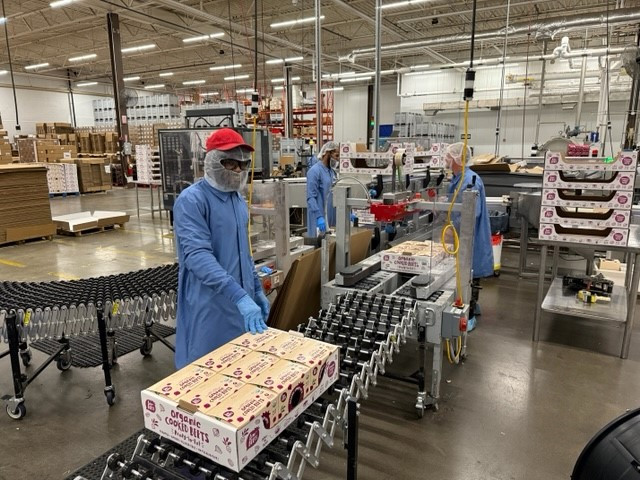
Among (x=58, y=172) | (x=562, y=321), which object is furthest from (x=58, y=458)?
(x=58, y=172)

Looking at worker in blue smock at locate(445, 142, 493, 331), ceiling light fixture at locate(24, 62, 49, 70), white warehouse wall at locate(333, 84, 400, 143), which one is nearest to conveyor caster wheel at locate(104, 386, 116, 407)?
worker in blue smock at locate(445, 142, 493, 331)

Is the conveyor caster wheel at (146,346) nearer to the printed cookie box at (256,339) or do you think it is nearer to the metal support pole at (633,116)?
the printed cookie box at (256,339)

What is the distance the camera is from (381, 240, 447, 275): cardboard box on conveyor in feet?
9.30

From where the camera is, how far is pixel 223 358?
154cm

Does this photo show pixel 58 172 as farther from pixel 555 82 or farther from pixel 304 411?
pixel 555 82

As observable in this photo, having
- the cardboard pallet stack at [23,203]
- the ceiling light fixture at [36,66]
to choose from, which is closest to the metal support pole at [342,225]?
the cardboard pallet stack at [23,203]

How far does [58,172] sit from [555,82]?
14143 millimetres

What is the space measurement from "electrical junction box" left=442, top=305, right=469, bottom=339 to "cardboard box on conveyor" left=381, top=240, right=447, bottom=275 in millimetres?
452

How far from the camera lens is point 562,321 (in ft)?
13.3

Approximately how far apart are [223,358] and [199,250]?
0.57 metres

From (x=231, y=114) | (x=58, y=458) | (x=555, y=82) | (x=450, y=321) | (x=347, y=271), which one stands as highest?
(x=555, y=82)

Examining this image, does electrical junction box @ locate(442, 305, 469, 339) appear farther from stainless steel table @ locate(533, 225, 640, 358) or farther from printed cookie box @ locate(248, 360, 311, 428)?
stainless steel table @ locate(533, 225, 640, 358)

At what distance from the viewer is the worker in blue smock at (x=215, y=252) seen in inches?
75.2

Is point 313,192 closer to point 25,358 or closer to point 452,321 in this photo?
point 452,321
